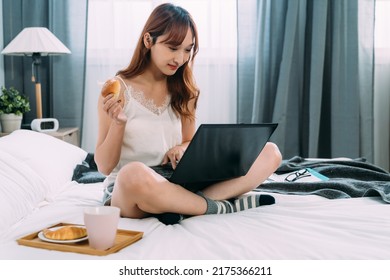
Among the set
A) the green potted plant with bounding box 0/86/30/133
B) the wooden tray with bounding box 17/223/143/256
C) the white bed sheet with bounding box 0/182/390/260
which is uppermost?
the green potted plant with bounding box 0/86/30/133

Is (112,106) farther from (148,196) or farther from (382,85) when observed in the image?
(382,85)

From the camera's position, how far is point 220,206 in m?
1.36

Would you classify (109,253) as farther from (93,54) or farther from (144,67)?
(93,54)

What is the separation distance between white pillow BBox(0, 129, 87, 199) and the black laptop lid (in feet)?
1.70

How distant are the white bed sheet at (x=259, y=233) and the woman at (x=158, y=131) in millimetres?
60

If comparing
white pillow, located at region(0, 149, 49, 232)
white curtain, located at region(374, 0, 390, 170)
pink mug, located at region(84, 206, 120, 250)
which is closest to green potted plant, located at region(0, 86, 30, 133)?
white pillow, located at region(0, 149, 49, 232)

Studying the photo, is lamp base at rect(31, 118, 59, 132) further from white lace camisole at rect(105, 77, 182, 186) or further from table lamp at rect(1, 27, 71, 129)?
white lace camisole at rect(105, 77, 182, 186)

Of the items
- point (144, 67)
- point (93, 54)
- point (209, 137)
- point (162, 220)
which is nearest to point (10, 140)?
point (144, 67)

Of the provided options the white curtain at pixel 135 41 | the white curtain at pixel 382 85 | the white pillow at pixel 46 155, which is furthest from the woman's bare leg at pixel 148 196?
the white curtain at pixel 382 85

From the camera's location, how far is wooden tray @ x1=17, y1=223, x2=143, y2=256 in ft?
3.26

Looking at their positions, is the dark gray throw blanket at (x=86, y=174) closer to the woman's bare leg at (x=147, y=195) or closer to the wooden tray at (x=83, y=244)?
the woman's bare leg at (x=147, y=195)

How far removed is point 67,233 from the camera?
105cm

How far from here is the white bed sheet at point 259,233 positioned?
1.00 m

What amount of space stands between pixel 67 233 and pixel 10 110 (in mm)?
1570
